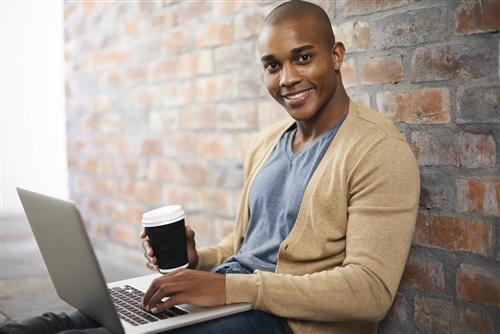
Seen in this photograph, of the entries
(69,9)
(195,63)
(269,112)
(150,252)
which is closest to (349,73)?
(269,112)

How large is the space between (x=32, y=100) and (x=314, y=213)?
244 centimetres

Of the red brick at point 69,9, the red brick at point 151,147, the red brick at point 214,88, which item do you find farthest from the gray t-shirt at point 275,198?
the red brick at point 69,9

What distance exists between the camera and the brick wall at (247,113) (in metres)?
1.43

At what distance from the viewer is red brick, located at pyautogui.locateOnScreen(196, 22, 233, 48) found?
223 centimetres

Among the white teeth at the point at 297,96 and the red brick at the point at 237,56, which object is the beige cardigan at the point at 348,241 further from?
the red brick at the point at 237,56

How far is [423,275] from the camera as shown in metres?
1.56

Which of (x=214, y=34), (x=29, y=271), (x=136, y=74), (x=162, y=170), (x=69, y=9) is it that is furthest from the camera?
(x=69, y=9)

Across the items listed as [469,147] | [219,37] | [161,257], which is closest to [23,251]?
[219,37]

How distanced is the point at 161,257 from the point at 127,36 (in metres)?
Answer: 1.67

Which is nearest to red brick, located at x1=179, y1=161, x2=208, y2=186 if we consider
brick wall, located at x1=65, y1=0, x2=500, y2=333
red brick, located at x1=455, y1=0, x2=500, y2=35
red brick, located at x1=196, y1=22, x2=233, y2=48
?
brick wall, located at x1=65, y1=0, x2=500, y2=333

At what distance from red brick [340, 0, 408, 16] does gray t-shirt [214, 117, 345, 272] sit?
1.08 ft

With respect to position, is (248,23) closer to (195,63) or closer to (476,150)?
(195,63)

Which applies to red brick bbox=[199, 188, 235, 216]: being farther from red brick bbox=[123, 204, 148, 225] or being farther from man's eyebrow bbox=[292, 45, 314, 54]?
man's eyebrow bbox=[292, 45, 314, 54]

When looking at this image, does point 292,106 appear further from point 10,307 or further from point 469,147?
point 10,307
